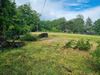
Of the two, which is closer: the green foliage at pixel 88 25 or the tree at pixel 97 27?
the tree at pixel 97 27

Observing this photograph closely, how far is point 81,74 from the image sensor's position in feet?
6.60

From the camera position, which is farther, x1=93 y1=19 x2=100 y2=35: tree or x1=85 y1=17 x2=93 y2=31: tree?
x1=85 y1=17 x2=93 y2=31: tree

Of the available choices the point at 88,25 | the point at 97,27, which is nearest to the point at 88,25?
the point at 88,25

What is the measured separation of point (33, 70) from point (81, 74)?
154cm

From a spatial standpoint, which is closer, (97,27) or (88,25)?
(97,27)

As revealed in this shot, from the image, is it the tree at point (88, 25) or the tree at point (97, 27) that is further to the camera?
the tree at point (88, 25)

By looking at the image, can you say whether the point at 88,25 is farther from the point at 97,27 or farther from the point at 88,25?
the point at 97,27

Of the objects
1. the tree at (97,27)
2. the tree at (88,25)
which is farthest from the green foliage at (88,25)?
the tree at (97,27)

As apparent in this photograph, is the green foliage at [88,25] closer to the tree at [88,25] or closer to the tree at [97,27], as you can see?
the tree at [88,25]

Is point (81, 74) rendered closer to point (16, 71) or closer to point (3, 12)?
point (16, 71)

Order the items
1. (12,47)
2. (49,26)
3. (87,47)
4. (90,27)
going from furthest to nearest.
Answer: (49,26) → (90,27) → (12,47) → (87,47)

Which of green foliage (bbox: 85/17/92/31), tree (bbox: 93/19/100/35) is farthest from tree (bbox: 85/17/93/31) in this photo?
tree (bbox: 93/19/100/35)

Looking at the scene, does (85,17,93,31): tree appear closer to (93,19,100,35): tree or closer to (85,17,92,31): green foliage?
Answer: (85,17,92,31): green foliage

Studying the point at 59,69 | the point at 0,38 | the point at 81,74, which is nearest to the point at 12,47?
the point at 0,38
